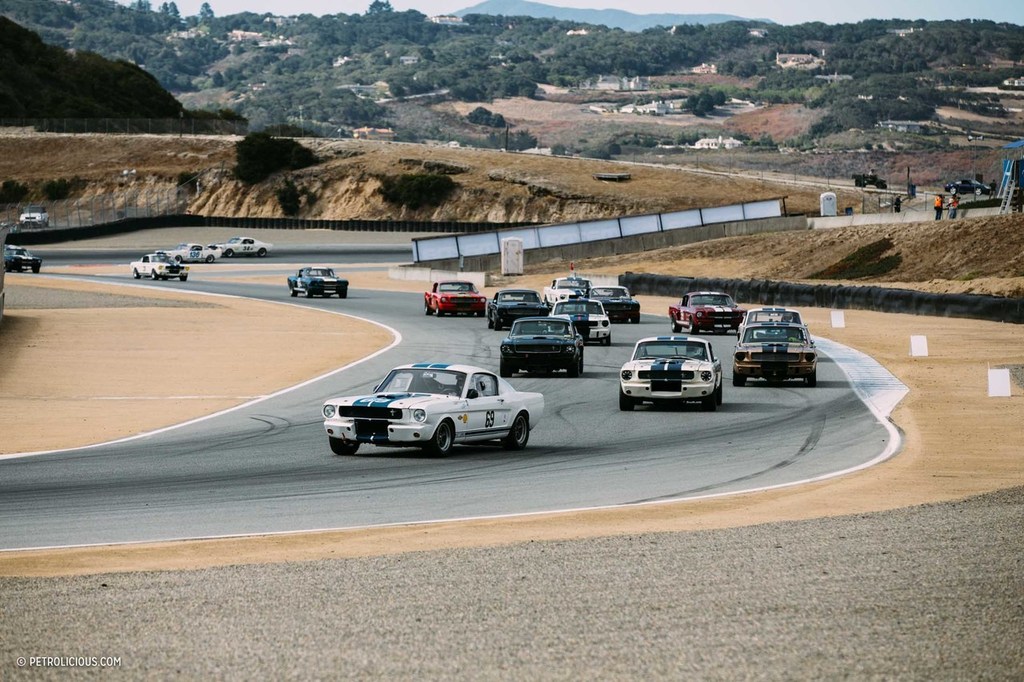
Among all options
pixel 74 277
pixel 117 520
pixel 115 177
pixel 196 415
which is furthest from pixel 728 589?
pixel 115 177

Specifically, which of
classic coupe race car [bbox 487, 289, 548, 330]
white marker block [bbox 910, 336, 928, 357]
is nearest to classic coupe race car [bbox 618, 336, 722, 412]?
white marker block [bbox 910, 336, 928, 357]

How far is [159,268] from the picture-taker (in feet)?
261

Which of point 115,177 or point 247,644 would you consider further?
point 115,177

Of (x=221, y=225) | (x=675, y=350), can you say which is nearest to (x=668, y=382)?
(x=675, y=350)

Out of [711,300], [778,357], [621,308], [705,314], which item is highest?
[778,357]

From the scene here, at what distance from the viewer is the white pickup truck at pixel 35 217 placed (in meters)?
114

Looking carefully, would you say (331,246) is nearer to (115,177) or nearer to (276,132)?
(115,177)

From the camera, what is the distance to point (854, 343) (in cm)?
4278

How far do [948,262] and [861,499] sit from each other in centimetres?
5481

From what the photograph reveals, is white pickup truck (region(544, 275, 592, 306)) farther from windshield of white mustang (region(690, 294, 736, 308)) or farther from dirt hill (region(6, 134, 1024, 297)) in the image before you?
dirt hill (region(6, 134, 1024, 297))

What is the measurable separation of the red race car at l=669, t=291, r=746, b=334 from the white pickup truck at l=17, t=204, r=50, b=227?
80188 millimetres

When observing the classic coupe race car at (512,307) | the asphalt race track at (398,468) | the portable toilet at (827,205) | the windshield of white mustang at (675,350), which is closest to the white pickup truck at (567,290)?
the classic coupe race car at (512,307)

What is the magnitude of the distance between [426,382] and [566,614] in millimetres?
10860

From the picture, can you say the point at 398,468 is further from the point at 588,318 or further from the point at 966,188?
the point at 966,188
